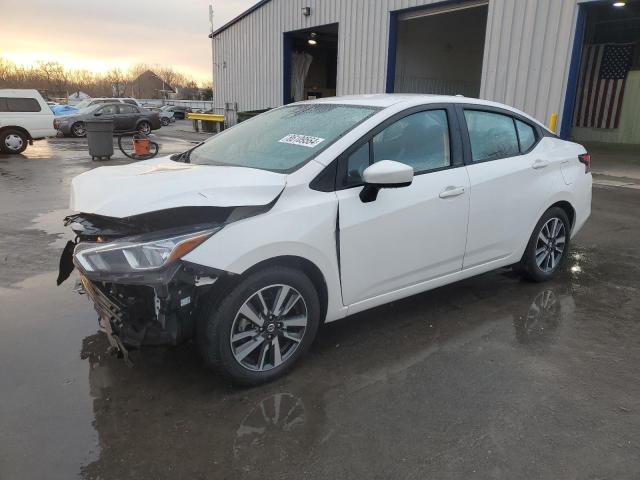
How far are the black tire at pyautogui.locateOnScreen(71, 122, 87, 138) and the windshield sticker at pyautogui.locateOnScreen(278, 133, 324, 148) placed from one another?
22.2m

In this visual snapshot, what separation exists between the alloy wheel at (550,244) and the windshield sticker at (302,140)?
7.76 ft

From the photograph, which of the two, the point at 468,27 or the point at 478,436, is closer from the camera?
the point at 478,436

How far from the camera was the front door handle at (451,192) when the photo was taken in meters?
3.60

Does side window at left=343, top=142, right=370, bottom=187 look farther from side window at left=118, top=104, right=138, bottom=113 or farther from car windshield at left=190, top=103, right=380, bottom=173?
side window at left=118, top=104, right=138, bottom=113

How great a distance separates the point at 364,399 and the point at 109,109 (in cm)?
2270

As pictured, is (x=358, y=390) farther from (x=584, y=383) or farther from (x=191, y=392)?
(x=584, y=383)

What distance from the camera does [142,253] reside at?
262 centimetres

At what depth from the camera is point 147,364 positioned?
3.30 meters

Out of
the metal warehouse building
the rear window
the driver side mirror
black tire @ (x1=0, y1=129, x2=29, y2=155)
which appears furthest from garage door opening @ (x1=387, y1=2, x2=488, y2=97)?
the driver side mirror

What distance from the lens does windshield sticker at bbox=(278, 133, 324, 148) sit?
131 inches

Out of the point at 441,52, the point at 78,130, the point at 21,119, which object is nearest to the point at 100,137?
the point at 21,119

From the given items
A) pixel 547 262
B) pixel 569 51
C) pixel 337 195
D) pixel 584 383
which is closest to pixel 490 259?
pixel 547 262

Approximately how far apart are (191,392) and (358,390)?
0.98 m

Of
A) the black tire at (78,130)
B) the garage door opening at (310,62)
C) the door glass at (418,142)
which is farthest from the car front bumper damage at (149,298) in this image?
the black tire at (78,130)
